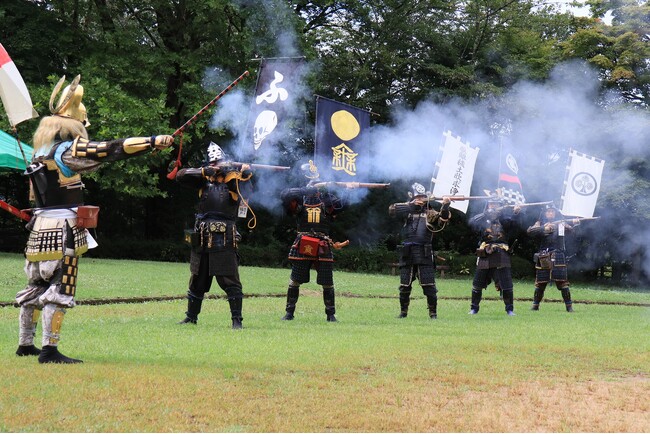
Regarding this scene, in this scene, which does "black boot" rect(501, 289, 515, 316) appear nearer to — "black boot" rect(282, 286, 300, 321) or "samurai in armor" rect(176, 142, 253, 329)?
"black boot" rect(282, 286, 300, 321)

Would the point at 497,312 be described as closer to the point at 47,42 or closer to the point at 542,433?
the point at 542,433

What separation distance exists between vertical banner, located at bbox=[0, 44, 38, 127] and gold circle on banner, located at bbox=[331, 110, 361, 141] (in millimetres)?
6623

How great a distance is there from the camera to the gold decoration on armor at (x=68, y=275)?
27.1 feet

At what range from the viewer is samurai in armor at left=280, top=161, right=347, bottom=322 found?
13.8 metres

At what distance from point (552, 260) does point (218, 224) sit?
899 centimetres

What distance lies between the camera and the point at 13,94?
30.0ft

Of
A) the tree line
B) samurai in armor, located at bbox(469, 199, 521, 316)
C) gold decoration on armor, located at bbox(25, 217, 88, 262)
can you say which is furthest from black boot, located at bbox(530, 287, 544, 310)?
gold decoration on armor, located at bbox(25, 217, 88, 262)

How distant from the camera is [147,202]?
119ft

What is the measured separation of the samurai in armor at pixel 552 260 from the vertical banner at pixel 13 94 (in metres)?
12.2

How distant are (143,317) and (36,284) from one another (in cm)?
534

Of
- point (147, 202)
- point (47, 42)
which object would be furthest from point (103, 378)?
point (147, 202)

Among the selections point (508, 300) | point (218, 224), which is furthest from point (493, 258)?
point (218, 224)

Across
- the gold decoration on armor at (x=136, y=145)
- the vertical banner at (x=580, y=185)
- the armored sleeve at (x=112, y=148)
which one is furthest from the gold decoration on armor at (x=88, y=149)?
the vertical banner at (x=580, y=185)

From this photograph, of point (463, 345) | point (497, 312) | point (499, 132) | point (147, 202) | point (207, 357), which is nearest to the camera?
point (207, 357)
